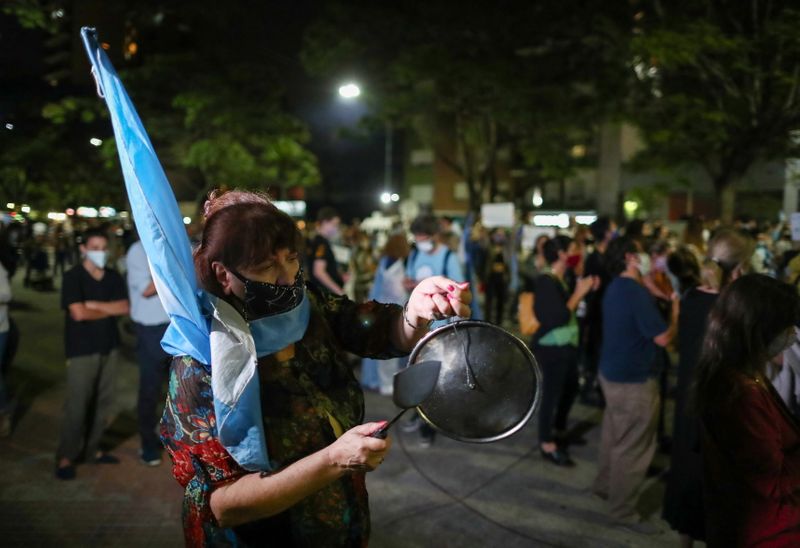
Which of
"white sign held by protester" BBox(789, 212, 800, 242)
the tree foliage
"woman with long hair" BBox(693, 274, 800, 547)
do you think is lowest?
"woman with long hair" BBox(693, 274, 800, 547)

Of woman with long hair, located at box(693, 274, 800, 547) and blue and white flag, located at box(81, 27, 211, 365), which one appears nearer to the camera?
blue and white flag, located at box(81, 27, 211, 365)

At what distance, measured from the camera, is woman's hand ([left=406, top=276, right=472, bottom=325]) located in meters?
1.82

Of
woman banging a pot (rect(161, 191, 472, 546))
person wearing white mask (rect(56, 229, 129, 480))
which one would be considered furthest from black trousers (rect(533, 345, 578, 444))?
woman banging a pot (rect(161, 191, 472, 546))

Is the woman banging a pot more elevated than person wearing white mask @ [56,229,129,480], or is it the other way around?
the woman banging a pot

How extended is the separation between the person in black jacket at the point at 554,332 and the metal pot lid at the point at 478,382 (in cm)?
403

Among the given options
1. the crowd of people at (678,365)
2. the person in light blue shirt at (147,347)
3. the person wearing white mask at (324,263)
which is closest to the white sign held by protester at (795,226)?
the crowd of people at (678,365)

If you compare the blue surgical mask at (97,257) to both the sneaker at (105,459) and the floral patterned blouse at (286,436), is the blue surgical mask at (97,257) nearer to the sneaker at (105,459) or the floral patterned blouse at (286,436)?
the sneaker at (105,459)

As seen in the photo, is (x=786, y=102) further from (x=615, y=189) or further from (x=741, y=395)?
(x=615, y=189)

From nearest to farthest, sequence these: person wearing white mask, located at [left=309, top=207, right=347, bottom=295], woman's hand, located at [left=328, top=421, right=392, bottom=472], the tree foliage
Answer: woman's hand, located at [left=328, top=421, right=392, bottom=472] → person wearing white mask, located at [left=309, top=207, right=347, bottom=295] → the tree foliage

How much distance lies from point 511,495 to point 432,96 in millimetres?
15572

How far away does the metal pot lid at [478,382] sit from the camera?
1.72 meters

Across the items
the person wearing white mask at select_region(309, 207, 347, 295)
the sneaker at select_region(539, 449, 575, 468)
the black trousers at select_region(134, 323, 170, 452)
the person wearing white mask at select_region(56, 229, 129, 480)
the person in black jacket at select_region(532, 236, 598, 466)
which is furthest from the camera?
the person wearing white mask at select_region(309, 207, 347, 295)

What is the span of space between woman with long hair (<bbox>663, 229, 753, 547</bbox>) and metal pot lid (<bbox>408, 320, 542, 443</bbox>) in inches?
103

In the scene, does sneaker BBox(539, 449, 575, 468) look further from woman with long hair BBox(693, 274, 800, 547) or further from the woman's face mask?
woman with long hair BBox(693, 274, 800, 547)
